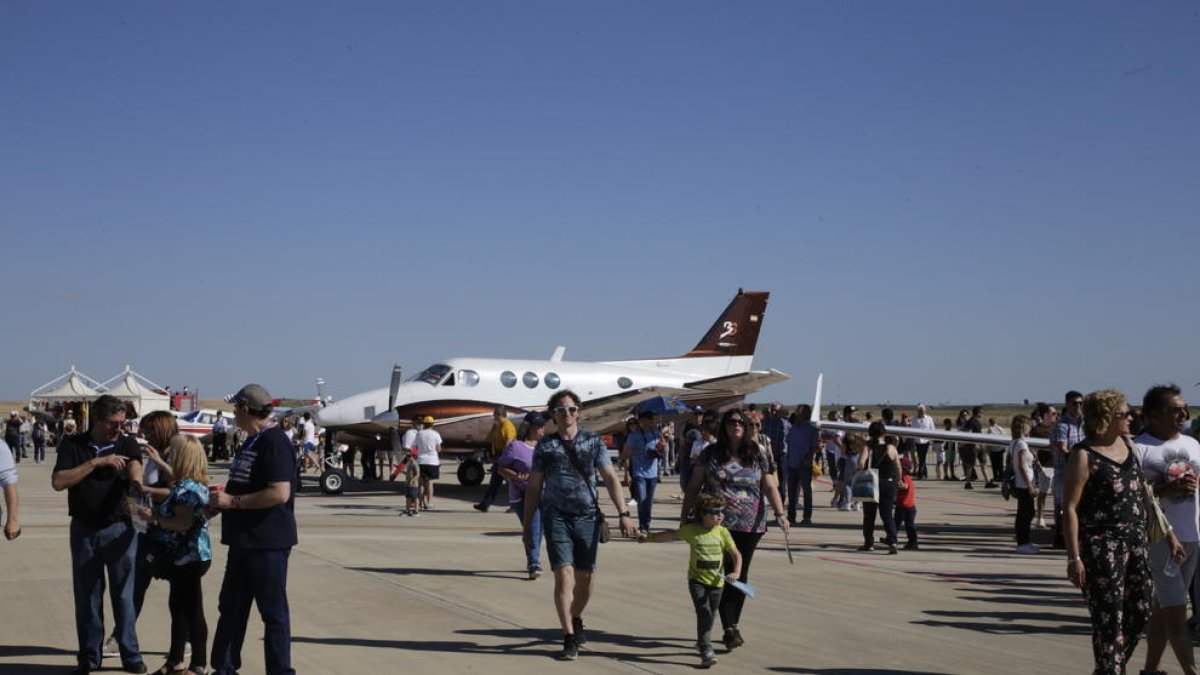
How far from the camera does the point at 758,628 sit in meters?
7.96

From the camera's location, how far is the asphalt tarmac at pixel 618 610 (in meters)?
6.91

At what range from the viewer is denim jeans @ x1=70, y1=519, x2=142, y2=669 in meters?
6.34

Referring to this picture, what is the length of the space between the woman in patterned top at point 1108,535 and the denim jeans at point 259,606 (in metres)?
4.08

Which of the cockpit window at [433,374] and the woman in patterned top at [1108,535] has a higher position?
the cockpit window at [433,374]

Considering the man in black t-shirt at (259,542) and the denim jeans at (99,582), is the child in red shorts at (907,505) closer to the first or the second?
the man in black t-shirt at (259,542)

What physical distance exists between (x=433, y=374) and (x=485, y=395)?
1185mm

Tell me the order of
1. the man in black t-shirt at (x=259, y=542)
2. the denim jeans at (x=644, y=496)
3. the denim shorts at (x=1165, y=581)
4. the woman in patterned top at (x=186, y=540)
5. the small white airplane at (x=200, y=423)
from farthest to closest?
1. the small white airplane at (x=200, y=423)
2. the denim jeans at (x=644, y=496)
3. the woman in patterned top at (x=186, y=540)
4. the denim shorts at (x=1165, y=581)
5. the man in black t-shirt at (x=259, y=542)

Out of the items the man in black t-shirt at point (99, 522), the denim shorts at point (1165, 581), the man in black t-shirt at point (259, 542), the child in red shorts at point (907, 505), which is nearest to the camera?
the man in black t-shirt at point (259, 542)

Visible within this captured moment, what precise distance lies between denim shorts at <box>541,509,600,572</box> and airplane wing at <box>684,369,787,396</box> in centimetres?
1827

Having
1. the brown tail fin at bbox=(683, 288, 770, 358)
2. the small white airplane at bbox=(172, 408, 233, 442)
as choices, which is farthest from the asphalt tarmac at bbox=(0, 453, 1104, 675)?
the small white airplane at bbox=(172, 408, 233, 442)

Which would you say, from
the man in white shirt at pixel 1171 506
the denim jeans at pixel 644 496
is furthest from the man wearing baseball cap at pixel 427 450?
the man in white shirt at pixel 1171 506

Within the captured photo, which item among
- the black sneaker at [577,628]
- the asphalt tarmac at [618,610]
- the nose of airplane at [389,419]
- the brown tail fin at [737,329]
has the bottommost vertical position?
the asphalt tarmac at [618,610]

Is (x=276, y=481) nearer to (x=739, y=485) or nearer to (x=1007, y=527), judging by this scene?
(x=739, y=485)

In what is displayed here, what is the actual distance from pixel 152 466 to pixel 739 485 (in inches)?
149
